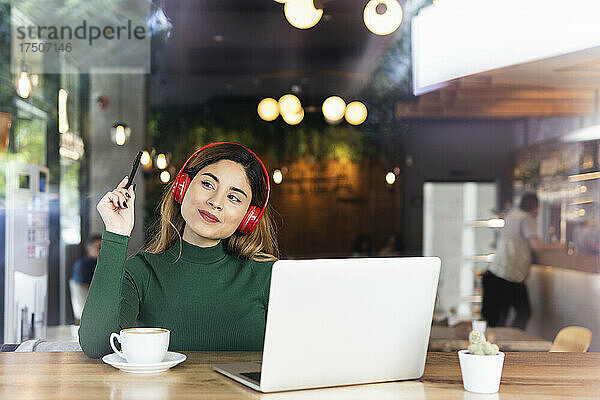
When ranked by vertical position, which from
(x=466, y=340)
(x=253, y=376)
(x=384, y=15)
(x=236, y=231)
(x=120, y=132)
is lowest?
(x=466, y=340)

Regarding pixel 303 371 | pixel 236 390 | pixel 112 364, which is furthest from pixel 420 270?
pixel 112 364

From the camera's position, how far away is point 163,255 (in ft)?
7.87

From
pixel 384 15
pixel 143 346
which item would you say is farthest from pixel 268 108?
pixel 143 346

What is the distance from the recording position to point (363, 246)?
8.07 m

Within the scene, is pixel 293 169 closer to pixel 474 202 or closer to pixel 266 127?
pixel 266 127

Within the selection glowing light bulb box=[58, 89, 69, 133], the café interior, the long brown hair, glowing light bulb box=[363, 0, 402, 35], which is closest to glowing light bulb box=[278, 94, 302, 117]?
the café interior

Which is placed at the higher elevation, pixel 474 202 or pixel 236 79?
pixel 236 79

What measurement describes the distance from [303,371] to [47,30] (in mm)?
5749

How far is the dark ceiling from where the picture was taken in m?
7.66

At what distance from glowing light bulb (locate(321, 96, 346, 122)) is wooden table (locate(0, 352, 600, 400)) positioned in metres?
6.15

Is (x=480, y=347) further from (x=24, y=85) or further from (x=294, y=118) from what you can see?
(x=294, y=118)

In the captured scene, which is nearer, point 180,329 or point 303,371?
point 303,371

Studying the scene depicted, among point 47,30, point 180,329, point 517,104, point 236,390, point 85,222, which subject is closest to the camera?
point 236,390

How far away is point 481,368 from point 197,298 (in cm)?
107
